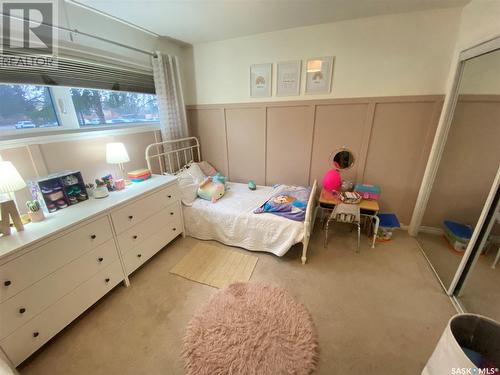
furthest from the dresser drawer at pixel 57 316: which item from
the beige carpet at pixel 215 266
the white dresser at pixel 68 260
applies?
the beige carpet at pixel 215 266

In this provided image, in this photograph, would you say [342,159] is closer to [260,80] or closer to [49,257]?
[260,80]

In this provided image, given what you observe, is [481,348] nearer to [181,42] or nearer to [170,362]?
[170,362]

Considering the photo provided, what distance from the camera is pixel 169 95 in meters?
2.77

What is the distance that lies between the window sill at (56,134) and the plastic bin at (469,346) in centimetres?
294

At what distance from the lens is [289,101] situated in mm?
2723

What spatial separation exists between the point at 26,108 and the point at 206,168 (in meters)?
1.96

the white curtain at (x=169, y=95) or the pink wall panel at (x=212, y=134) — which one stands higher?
the white curtain at (x=169, y=95)

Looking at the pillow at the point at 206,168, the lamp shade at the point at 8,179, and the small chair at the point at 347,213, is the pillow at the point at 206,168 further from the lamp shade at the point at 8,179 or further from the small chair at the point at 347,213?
the lamp shade at the point at 8,179

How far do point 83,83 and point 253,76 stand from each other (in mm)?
1879

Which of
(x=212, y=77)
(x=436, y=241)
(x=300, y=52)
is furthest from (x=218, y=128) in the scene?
(x=436, y=241)

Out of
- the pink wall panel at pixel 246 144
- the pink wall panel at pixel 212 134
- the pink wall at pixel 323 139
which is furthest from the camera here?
the pink wall panel at pixel 212 134

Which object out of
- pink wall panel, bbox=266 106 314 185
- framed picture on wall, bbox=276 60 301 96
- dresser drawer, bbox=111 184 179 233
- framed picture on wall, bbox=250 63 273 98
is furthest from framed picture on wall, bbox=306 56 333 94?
dresser drawer, bbox=111 184 179 233

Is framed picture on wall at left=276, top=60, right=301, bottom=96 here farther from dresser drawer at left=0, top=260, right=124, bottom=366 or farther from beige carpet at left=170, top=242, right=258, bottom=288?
dresser drawer at left=0, top=260, right=124, bottom=366

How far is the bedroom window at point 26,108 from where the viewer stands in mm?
1572
